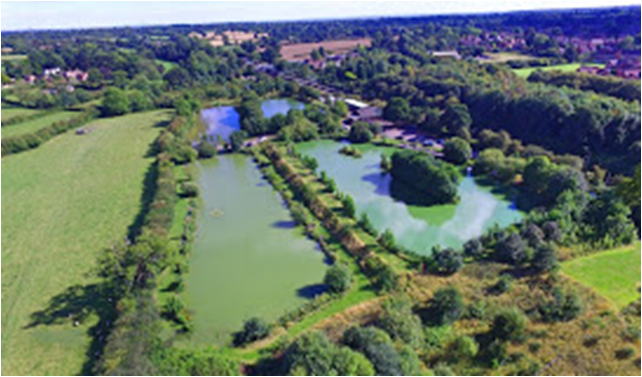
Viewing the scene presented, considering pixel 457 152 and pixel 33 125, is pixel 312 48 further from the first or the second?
pixel 457 152

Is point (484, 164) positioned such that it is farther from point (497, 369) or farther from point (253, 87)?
point (253, 87)

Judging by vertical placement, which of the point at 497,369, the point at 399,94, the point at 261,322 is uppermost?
the point at 399,94

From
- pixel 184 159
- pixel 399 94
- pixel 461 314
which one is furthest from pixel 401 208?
pixel 399 94

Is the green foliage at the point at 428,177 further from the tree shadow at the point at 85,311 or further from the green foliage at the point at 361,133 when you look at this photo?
the tree shadow at the point at 85,311

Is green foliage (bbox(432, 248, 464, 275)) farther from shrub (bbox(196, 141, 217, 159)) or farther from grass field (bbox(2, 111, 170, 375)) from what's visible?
shrub (bbox(196, 141, 217, 159))

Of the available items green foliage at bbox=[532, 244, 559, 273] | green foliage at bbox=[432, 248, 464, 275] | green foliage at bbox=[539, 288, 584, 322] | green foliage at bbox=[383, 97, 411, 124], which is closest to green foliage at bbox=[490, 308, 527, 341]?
green foliage at bbox=[539, 288, 584, 322]
